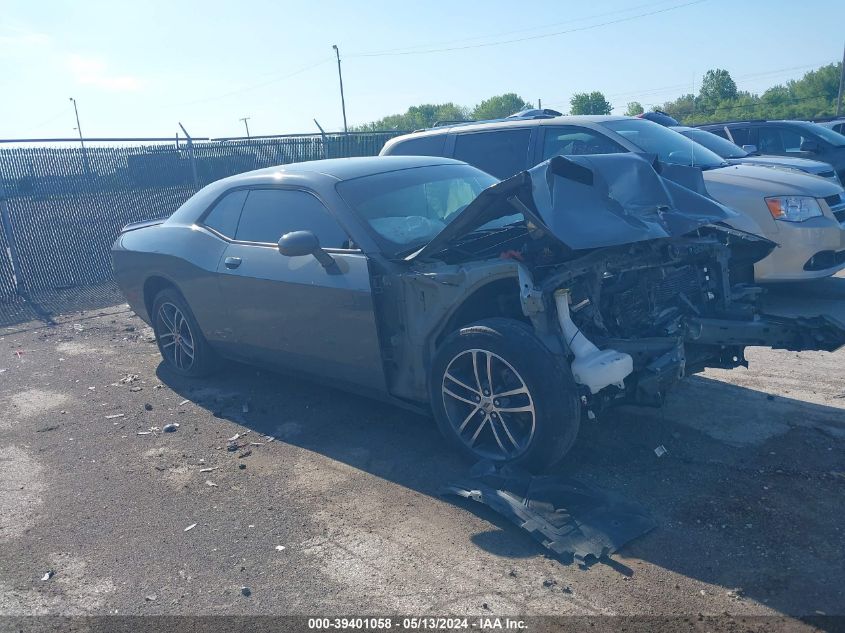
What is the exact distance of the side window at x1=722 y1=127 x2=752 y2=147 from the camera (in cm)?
1235

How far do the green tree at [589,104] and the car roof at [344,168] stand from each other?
110ft

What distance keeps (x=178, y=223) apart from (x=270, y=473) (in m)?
2.64

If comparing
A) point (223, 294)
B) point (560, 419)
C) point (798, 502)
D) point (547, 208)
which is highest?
point (547, 208)

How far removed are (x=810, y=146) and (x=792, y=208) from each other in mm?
5650

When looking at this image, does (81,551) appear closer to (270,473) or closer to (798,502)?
(270,473)

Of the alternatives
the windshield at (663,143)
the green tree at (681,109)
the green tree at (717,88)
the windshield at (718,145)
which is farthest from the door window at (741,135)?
the green tree at (717,88)

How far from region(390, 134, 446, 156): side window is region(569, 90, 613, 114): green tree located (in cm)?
3055

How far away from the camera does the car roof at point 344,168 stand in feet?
17.0

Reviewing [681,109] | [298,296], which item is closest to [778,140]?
[298,296]

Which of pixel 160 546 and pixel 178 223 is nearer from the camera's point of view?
pixel 160 546

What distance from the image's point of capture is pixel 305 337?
4996 millimetres

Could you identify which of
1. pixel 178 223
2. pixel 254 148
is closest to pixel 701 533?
pixel 178 223

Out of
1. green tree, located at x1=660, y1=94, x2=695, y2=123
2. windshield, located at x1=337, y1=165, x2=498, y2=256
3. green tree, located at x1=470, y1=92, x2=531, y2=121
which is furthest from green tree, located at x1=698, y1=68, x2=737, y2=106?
windshield, located at x1=337, y1=165, x2=498, y2=256

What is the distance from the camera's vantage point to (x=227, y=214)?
226 inches
